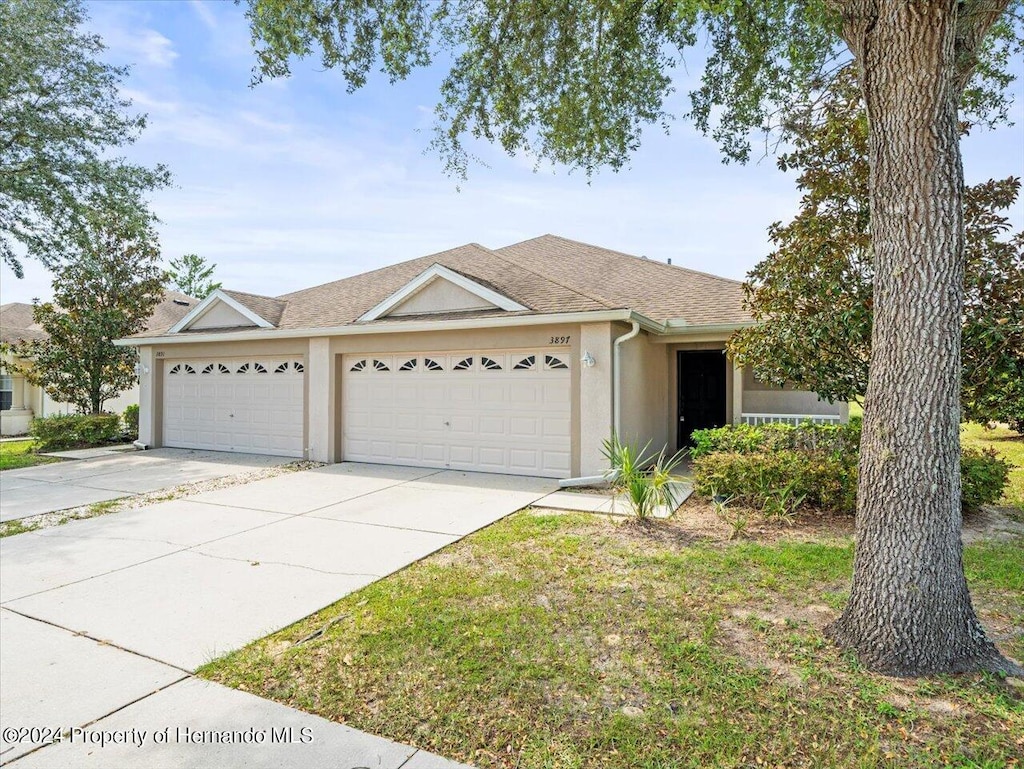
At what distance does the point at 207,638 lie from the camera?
13.3 feet

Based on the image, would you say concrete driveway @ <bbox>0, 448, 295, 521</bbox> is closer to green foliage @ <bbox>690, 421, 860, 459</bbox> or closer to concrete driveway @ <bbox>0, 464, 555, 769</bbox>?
concrete driveway @ <bbox>0, 464, 555, 769</bbox>

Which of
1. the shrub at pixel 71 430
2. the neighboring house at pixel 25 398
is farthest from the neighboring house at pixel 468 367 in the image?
the neighboring house at pixel 25 398

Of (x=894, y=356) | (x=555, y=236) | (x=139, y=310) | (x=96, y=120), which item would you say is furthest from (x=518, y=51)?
(x=139, y=310)

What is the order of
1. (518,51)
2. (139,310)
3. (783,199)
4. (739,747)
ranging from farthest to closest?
(139,310), (783,199), (518,51), (739,747)

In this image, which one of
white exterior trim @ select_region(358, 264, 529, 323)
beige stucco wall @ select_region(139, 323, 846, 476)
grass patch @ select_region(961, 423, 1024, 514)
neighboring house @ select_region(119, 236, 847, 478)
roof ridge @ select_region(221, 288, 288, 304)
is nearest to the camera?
grass patch @ select_region(961, 423, 1024, 514)

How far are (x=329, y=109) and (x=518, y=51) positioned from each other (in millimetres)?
2965

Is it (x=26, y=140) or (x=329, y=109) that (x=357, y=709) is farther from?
(x=26, y=140)

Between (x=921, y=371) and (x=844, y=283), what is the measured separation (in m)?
4.05

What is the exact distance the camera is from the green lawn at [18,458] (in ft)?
41.1

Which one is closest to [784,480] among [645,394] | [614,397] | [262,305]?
[614,397]

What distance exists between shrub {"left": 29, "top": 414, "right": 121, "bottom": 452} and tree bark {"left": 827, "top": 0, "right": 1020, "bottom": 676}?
17.9 metres

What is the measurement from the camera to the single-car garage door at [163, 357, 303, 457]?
42.4ft

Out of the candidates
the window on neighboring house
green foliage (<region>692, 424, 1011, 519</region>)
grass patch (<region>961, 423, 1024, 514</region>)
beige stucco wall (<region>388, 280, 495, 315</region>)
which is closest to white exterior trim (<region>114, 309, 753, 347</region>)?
beige stucco wall (<region>388, 280, 495, 315</region>)

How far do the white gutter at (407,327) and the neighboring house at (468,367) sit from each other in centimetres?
4
